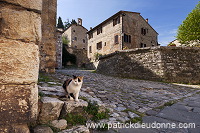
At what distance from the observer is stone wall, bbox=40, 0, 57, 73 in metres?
6.88

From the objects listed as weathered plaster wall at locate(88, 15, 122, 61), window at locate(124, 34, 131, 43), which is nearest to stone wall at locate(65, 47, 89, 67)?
weathered plaster wall at locate(88, 15, 122, 61)

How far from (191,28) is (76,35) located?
2549 cm

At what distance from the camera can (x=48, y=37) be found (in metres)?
7.03

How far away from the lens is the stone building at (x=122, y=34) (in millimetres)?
19516

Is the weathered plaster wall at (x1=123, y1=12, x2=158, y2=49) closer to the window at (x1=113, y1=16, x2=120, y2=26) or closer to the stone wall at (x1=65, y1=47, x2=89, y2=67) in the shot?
the window at (x1=113, y1=16, x2=120, y2=26)

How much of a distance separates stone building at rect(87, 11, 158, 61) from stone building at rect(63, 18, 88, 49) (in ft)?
28.3

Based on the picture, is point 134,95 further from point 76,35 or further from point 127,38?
point 76,35

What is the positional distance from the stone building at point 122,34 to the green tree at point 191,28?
6935mm

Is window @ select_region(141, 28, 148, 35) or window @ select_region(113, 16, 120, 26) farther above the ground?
window @ select_region(113, 16, 120, 26)

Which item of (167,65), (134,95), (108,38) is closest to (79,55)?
(108,38)

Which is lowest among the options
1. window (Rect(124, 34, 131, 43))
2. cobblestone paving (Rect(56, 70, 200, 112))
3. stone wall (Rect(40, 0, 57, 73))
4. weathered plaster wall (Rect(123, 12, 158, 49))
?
cobblestone paving (Rect(56, 70, 200, 112))

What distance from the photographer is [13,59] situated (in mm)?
1490

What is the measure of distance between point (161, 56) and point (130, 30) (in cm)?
1228

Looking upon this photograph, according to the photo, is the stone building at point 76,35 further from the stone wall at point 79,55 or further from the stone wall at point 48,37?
the stone wall at point 48,37
